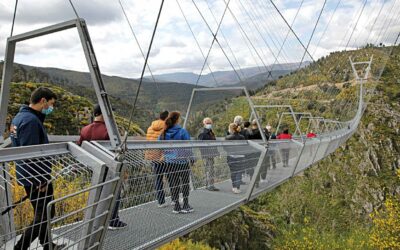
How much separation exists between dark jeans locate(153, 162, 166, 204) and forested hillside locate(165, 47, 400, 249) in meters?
12.3

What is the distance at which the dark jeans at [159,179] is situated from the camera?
2.37m

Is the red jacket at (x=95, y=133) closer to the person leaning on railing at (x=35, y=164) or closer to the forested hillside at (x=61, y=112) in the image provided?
the person leaning on railing at (x=35, y=164)

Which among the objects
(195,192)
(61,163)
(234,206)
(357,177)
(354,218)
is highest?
(61,163)

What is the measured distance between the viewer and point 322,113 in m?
36.7

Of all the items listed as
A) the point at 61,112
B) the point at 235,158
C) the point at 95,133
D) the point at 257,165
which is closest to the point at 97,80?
the point at 95,133

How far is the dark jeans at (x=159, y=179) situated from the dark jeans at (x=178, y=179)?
78mm

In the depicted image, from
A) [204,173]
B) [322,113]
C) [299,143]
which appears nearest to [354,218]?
[322,113]

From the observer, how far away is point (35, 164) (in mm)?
1772

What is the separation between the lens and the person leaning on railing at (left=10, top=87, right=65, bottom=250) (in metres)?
1.79

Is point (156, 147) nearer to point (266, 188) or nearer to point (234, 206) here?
point (234, 206)

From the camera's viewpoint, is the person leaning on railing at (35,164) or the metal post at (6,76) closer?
the person leaning on railing at (35,164)

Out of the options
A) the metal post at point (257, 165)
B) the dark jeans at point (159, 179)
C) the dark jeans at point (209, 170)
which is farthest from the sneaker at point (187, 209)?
the metal post at point (257, 165)

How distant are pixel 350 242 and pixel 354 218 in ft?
34.3

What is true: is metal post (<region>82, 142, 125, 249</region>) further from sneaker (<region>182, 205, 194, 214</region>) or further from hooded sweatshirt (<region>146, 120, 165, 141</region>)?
hooded sweatshirt (<region>146, 120, 165, 141</region>)
